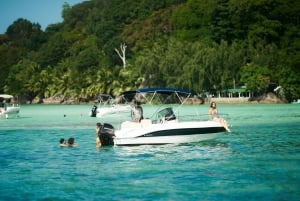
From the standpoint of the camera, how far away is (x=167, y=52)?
107 metres

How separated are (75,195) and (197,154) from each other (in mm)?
8923

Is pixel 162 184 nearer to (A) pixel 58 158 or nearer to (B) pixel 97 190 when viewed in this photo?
(B) pixel 97 190

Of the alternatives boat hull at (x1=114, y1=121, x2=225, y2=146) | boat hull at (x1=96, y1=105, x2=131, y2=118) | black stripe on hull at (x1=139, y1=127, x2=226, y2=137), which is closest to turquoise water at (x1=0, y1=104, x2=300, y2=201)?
boat hull at (x1=114, y1=121, x2=225, y2=146)

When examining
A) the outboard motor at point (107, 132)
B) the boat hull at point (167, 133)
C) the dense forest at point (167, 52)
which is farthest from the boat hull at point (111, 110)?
the boat hull at point (167, 133)

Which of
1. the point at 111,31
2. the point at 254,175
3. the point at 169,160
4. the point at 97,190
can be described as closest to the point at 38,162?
the point at 169,160

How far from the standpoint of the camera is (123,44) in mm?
137125

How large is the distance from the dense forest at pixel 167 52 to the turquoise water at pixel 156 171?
68227 mm

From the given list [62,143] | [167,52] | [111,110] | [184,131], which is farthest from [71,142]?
[167,52]

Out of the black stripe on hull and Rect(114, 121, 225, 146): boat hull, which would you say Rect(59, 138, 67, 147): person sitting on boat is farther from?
the black stripe on hull

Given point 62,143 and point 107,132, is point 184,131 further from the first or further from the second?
point 62,143

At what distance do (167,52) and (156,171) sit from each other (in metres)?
87.5

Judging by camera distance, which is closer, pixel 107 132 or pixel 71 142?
pixel 107 132

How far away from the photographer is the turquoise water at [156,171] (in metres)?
17.0

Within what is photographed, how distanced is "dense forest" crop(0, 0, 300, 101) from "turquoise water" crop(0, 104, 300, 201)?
6823cm
